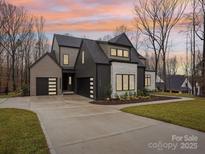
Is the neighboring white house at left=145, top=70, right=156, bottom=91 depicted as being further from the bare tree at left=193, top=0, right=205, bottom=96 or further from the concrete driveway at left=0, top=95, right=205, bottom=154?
the concrete driveway at left=0, top=95, right=205, bottom=154

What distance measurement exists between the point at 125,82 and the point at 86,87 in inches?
160

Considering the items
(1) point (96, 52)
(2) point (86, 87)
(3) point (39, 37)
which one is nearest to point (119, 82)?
(2) point (86, 87)

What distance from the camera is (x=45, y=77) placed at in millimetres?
23828

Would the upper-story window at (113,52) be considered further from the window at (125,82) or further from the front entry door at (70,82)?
the front entry door at (70,82)

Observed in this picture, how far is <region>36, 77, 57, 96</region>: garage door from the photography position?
2361 cm

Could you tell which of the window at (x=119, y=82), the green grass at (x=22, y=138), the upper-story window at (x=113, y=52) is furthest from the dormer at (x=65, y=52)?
the green grass at (x=22, y=138)

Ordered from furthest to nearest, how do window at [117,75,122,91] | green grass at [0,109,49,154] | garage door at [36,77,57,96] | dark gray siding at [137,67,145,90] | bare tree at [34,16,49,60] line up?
1. bare tree at [34,16,49,60]
2. garage door at [36,77,57,96]
3. dark gray siding at [137,67,145,90]
4. window at [117,75,122,91]
5. green grass at [0,109,49,154]

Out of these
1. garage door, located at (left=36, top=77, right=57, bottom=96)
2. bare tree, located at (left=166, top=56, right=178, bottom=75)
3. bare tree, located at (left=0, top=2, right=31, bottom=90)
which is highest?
bare tree, located at (left=0, top=2, right=31, bottom=90)

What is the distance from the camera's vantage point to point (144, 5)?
32406 millimetres

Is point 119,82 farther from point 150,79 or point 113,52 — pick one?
point 150,79

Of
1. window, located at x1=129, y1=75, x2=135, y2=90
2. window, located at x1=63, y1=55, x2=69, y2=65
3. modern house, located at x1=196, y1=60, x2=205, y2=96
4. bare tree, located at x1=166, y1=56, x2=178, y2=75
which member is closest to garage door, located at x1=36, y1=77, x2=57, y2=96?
window, located at x1=63, y1=55, x2=69, y2=65

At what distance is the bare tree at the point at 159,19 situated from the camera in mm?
31172

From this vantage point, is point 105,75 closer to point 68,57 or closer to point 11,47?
point 68,57

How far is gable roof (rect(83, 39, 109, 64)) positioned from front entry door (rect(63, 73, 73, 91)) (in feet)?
21.2
